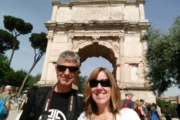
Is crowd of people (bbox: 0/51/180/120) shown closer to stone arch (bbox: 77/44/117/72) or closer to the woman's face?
the woman's face

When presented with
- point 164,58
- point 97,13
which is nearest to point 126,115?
point 164,58

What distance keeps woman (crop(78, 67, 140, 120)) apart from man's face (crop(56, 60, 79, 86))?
0.24m

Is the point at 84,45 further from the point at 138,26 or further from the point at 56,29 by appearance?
the point at 138,26

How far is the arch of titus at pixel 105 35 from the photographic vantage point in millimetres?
14383

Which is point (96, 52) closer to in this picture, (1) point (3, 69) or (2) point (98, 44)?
(2) point (98, 44)

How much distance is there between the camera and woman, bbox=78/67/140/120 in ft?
6.52

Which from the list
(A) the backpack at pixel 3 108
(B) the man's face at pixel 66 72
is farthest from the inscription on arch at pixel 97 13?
(B) the man's face at pixel 66 72

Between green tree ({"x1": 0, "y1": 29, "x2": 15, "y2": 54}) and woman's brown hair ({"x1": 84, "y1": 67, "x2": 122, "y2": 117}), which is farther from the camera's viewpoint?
green tree ({"x1": 0, "y1": 29, "x2": 15, "y2": 54})

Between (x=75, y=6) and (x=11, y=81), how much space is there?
28196 mm

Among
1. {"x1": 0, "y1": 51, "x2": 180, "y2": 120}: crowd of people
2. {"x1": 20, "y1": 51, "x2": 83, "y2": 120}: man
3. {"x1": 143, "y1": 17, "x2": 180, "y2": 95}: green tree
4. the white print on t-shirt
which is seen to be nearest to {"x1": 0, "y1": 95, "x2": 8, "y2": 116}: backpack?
{"x1": 0, "y1": 51, "x2": 180, "y2": 120}: crowd of people

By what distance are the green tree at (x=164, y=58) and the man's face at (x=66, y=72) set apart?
28.1 feet

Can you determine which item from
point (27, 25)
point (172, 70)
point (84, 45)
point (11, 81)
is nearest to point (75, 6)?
point (84, 45)

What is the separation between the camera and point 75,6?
17297 millimetres

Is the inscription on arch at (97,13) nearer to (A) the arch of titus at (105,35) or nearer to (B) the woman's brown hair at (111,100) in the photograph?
(A) the arch of titus at (105,35)
